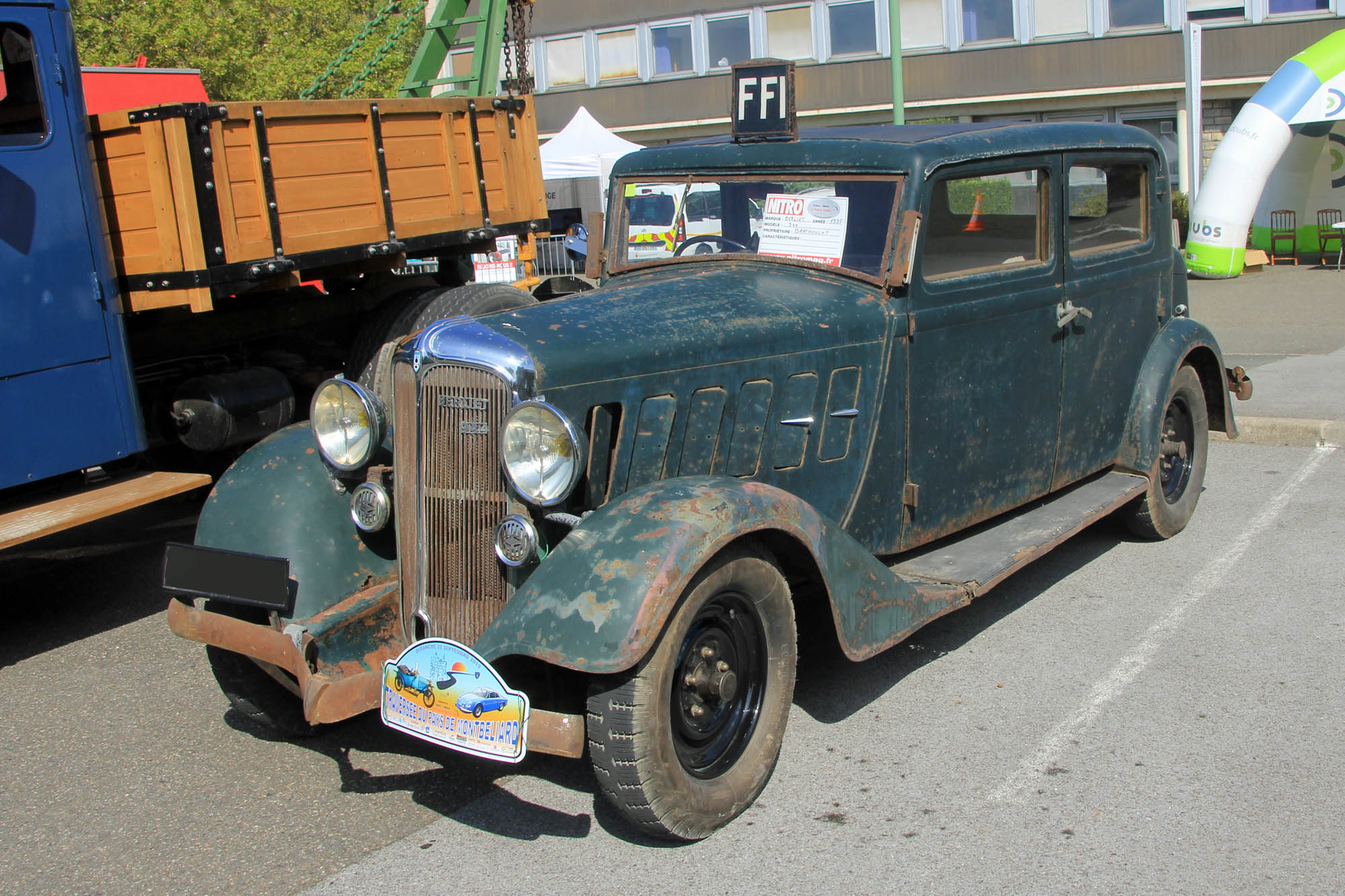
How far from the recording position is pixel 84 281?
4965 mm

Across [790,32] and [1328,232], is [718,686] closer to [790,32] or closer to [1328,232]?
[1328,232]

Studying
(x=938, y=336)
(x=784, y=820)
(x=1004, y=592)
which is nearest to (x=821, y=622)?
(x=784, y=820)

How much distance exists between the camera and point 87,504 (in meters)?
4.88

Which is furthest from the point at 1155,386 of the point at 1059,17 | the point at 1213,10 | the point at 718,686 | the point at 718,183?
the point at 1059,17

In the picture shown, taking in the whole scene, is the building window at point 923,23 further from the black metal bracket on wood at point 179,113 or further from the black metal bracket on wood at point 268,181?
the black metal bracket on wood at point 179,113

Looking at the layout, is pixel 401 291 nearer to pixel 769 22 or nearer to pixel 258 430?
pixel 258 430

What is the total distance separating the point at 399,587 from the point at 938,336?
2047mm

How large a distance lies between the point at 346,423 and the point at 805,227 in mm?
1744

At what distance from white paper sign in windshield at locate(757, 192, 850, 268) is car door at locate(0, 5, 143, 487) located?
286cm

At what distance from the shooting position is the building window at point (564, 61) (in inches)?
1073

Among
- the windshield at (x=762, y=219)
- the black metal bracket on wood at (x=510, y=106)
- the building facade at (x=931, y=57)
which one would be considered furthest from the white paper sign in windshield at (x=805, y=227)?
the building facade at (x=931, y=57)

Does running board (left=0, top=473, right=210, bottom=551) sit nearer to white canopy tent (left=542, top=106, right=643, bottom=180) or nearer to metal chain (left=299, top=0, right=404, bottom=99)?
metal chain (left=299, top=0, right=404, bottom=99)

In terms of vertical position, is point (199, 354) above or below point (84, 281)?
below

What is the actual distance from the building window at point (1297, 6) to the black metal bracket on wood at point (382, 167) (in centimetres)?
1917
